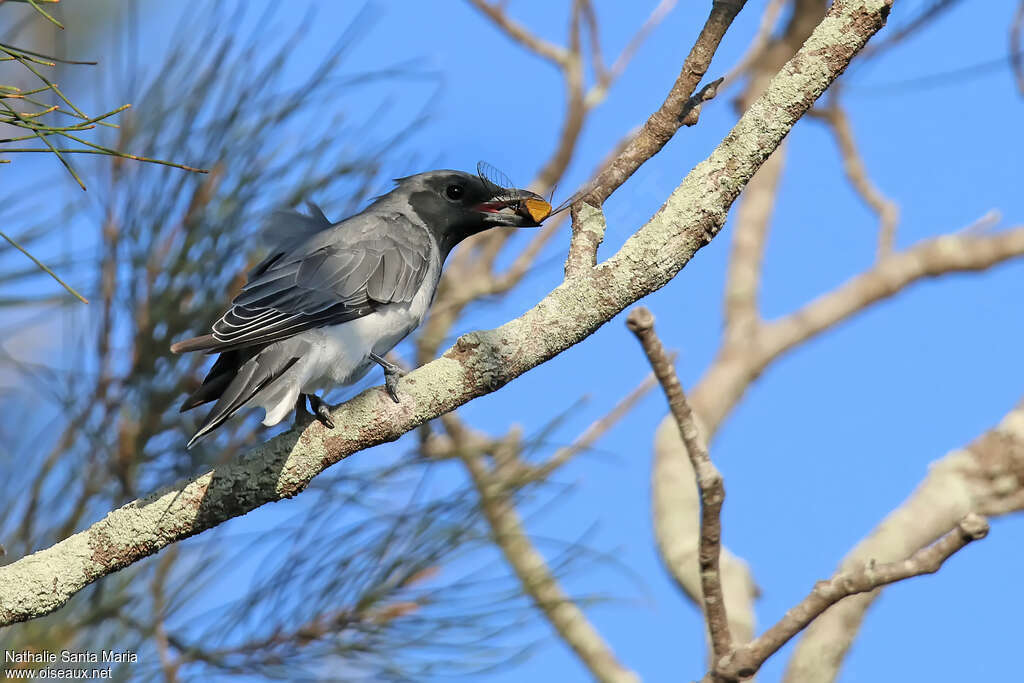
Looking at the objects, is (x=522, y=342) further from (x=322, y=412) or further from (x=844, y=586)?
(x=844, y=586)

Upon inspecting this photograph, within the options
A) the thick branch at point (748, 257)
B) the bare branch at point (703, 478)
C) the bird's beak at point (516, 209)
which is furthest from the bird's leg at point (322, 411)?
the thick branch at point (748, 257)

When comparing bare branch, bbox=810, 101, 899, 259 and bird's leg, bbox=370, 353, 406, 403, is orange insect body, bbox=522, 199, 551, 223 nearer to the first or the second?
bird's leg, bbox=370, 353, 406, 403

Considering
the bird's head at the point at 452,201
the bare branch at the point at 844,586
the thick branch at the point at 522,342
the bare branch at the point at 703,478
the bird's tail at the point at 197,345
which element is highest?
the bird's head at the point at 452,201

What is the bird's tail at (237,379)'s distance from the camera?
269 centimetres

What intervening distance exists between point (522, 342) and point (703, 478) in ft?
1.55

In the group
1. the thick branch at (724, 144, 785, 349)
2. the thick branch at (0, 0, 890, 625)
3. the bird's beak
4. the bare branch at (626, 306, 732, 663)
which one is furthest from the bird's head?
the thick branch at (724, 144, 785, 349)

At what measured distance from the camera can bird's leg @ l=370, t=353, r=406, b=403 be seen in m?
2.31

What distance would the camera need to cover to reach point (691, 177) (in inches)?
90.8

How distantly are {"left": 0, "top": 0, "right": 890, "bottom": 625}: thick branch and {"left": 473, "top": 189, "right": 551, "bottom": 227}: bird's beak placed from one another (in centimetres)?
106

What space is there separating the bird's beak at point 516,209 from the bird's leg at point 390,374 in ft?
2.31

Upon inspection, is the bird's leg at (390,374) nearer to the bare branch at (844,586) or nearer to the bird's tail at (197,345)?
the bird's tail at (197,345)

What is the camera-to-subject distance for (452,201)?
390 cm

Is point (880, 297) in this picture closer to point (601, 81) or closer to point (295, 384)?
point (601, 81)

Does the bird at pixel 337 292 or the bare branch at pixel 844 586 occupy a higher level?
the bird at pixel 337 292
